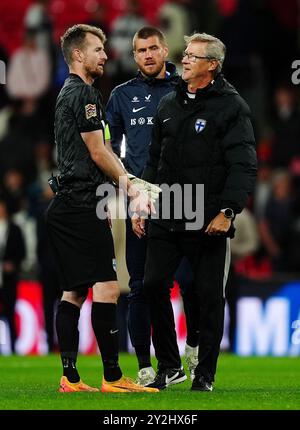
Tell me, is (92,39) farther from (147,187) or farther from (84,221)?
(84,221)

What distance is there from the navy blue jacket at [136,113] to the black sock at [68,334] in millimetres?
1344

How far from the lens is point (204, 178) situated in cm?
917

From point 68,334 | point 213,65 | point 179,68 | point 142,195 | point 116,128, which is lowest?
point 68,334

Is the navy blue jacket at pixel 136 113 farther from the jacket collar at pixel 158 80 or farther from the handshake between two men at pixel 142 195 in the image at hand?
the handshake between two men at pixel 142 195

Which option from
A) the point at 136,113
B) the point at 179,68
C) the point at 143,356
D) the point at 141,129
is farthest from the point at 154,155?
the point at 179,68

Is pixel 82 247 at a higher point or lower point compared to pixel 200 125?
lower

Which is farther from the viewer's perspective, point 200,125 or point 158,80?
point 158,80

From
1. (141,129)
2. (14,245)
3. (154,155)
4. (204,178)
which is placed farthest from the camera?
(14,245)

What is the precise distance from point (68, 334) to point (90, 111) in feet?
5.02

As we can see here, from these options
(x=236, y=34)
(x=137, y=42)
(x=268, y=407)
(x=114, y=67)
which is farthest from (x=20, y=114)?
(x=268, y=407)

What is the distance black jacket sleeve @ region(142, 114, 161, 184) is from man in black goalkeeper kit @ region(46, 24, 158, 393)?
1.12 ft

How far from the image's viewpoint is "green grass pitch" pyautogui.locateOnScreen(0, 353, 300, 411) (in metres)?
8.34

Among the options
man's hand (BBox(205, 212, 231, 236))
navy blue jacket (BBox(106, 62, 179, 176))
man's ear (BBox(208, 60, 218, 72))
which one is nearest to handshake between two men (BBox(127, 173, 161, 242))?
man's hand (BBox(205, 212, 231, 236))

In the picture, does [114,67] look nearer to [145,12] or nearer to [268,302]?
[145,12]
